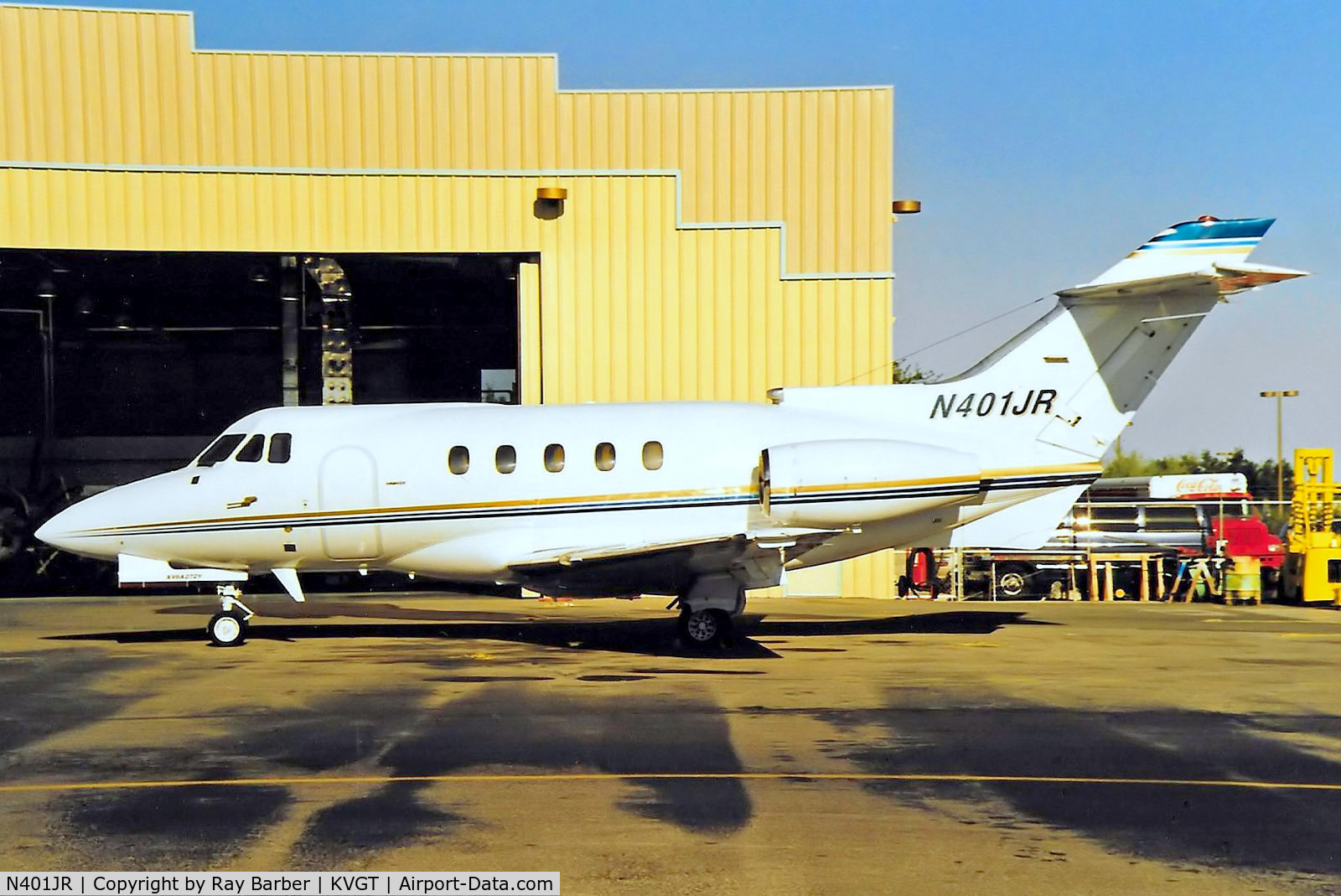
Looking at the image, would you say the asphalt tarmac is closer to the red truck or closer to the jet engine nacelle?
the jet engine nacelle

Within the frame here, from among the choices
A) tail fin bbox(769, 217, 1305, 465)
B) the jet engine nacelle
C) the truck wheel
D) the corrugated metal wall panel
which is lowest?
the truck wheel

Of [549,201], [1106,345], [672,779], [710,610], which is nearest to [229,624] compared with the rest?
[710,610]

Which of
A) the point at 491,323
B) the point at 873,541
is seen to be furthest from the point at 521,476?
the point at 491,323

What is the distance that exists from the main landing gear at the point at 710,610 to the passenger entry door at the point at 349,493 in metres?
4.32

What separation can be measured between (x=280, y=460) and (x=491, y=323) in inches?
719

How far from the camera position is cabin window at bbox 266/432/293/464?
1833 cm

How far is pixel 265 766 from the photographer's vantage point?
1025 cm

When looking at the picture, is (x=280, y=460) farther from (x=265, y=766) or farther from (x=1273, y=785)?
(x=1273, y=785)

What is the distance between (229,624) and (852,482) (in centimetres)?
857

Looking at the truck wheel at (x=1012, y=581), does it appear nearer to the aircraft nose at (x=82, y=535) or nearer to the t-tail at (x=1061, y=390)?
the t-tail at (x=1061, y=390)

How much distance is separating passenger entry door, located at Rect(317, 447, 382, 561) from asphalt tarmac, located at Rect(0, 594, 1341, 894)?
1600 millimetres

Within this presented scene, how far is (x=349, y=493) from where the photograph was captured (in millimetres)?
18250
